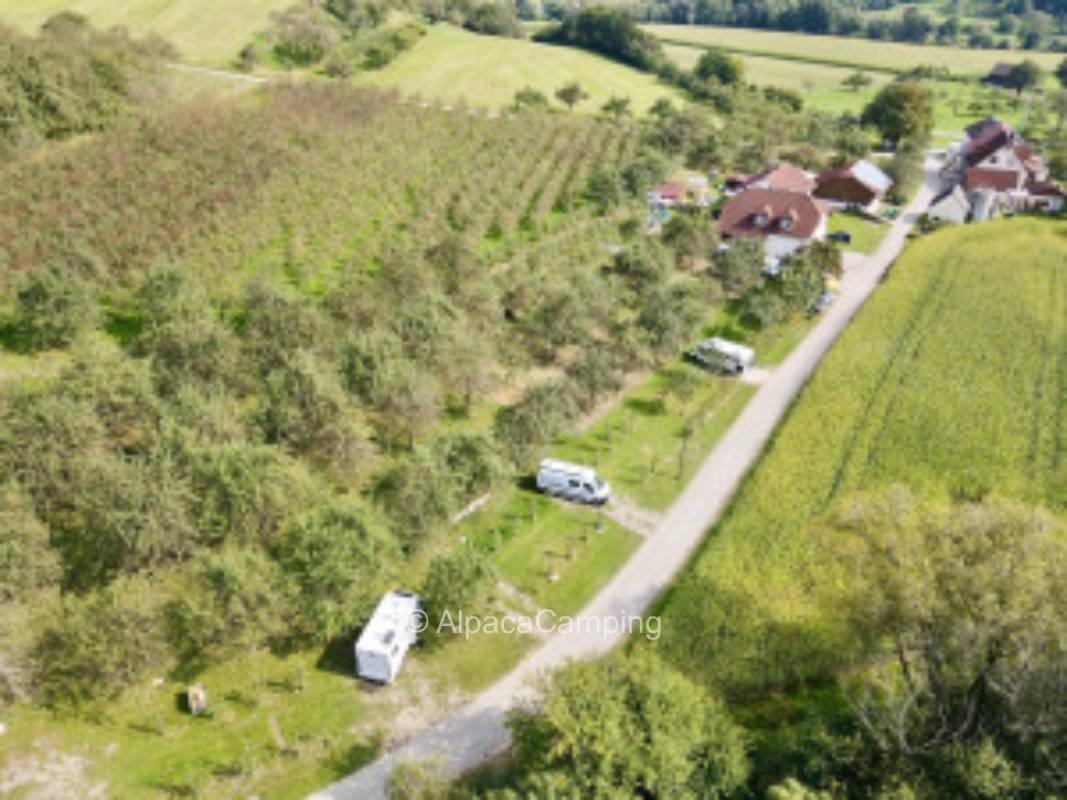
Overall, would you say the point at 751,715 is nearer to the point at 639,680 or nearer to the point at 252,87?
the point at 639,680

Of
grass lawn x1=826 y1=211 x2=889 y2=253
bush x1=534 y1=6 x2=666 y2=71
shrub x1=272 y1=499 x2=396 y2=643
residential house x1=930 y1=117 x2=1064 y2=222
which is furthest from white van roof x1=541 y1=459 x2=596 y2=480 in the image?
bush x1=534 y1=6 x2=666 y2=71

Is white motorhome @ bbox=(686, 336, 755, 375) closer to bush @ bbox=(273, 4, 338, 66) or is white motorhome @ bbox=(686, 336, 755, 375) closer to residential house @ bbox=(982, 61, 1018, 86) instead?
bush @ bbox=(273, 4, 338, 66)

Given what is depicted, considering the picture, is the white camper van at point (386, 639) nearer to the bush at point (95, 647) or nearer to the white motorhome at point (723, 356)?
the bush at point (95, 647)

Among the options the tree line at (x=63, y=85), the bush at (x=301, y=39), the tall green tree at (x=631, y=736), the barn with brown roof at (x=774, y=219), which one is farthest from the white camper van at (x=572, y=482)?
the bush at (x=301, y=39)

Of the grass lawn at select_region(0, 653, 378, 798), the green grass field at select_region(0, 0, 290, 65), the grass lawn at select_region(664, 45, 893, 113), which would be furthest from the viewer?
the grass lawn at select_region(664, 45, 893, 113)

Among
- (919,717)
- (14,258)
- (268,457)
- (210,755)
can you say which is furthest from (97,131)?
(919,717)

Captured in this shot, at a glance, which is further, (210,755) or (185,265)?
(185,265)
